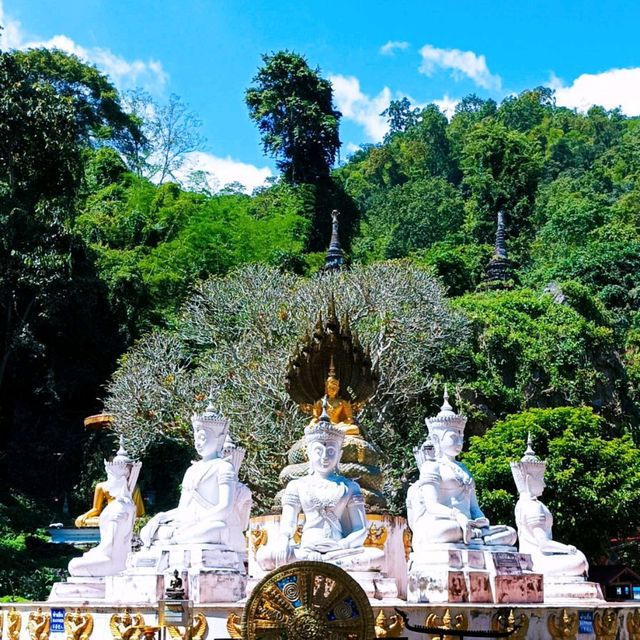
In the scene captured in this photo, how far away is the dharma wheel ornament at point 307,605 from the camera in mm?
8461

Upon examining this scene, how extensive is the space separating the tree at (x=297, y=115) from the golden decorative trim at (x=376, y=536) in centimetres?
3693

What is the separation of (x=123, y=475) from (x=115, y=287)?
2120 cm

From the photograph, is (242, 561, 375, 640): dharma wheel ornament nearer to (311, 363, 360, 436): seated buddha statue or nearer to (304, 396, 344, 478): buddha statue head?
(304, 396, 344, 478): buddha statue head

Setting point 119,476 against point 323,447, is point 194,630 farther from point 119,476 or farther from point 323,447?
point 119,476

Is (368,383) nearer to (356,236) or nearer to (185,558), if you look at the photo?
(185,558)

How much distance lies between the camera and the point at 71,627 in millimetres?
10141

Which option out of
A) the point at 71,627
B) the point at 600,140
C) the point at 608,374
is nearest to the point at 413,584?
the point at 71,627

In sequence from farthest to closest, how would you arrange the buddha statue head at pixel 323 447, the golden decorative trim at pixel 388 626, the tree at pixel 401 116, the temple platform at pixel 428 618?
the tree at pixel 401 116 → the buddha statue head at pixel 323 447 → the temple platform at pixel 428 618 → the golden decorative trim at pixel 388 626

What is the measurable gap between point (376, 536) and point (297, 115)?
37.6 m

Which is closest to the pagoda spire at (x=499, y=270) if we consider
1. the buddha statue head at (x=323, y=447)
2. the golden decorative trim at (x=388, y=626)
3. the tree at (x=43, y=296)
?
the tree at (x=43, y=296)

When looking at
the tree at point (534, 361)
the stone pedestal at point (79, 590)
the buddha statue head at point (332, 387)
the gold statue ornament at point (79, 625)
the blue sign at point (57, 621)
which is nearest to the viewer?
the gold statue ornament at point (79, 625)

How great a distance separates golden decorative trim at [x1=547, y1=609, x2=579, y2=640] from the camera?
10.1m

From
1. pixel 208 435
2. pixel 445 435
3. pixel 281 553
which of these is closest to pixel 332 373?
pixel 445 435

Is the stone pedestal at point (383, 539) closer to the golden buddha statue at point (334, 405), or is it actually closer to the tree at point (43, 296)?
the golden buddha statue at point (334, 405)
